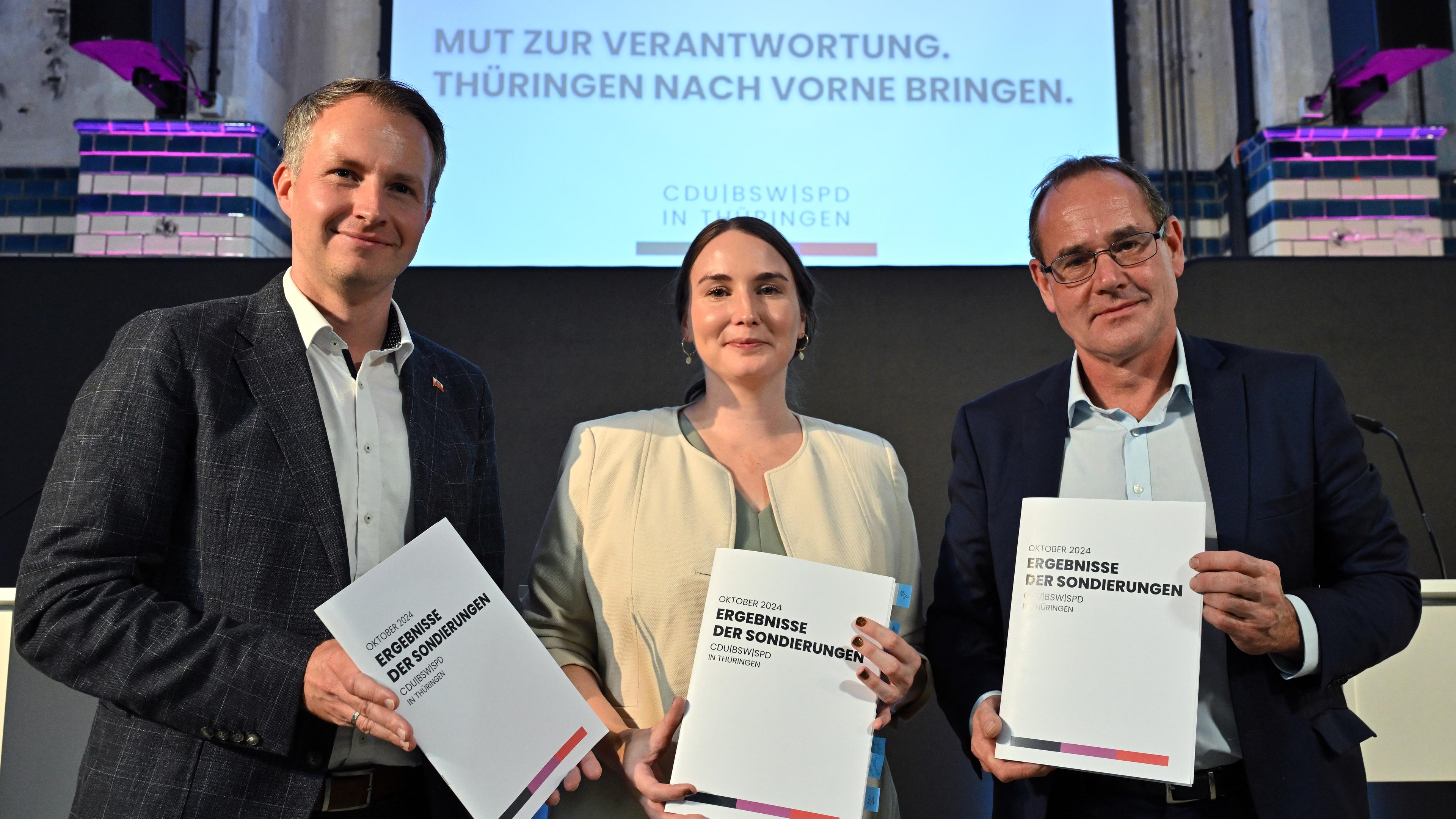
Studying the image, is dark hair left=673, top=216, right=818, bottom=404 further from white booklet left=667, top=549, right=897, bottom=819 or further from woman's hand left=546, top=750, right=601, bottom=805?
woman's hand left=546, top=750, right=601, bottom=805

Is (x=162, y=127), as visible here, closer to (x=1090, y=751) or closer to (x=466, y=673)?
(x=466, y=673)

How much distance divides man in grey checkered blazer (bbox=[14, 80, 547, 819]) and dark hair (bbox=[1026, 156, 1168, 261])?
1.09 meters

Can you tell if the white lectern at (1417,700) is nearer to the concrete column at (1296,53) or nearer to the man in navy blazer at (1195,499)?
the man in navy blazer at (1195,499)

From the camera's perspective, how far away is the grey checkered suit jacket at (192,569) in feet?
4.08

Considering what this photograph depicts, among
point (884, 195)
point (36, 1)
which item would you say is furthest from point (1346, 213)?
point (36, 1)

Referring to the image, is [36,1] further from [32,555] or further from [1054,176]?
[1054,176]

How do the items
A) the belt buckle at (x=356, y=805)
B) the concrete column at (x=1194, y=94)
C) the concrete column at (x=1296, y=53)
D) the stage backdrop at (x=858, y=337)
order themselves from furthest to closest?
the concrete column at (x=1194, y=94)
the concrete column at (x=1296, y=53)
the stage backdrop at (x=858, y=337)
the belt buckle at (x=356, y=805)

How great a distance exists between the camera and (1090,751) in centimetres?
129

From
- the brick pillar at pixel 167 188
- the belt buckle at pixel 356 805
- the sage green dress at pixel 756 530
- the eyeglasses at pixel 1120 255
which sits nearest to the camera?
the belt buckle at pixel 356 805

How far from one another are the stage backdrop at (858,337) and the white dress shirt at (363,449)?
149 cm

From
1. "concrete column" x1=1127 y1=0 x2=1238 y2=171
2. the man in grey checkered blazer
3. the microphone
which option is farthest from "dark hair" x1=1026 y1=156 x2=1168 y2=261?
"concrete column" x1=1127 y1=0 x2=1238 y2=171

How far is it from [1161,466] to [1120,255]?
1.19 feet

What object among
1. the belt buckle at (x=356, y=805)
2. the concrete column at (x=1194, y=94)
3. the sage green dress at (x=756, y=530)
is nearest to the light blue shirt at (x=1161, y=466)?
the sage green dress at (x=756, y=530)

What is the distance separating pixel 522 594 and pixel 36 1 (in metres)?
4.25
